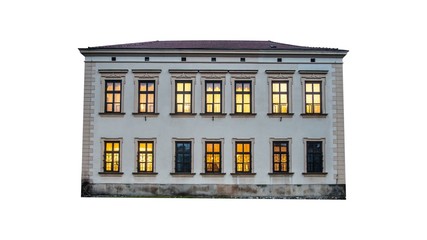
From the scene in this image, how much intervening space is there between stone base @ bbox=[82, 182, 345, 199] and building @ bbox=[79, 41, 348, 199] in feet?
0.16

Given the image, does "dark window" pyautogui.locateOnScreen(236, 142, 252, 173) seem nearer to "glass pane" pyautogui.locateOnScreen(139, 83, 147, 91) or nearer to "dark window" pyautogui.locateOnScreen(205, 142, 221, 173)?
"dark window" pyautogui.locateOnScreen(205, 142, 221, 173)

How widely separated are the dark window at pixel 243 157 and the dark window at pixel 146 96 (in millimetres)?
4846

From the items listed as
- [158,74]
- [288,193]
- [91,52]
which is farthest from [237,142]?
[91,52]

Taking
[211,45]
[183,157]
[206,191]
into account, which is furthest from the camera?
[211,45]

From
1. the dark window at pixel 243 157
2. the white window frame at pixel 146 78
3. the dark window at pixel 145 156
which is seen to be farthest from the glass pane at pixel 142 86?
the dark window at pixel 243 157

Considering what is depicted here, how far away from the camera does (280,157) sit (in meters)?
27.6

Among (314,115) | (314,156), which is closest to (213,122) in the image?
(314,115)

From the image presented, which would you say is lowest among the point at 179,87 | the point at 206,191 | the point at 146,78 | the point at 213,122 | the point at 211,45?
the point at 206,191

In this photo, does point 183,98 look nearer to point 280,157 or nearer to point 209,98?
point 209,98

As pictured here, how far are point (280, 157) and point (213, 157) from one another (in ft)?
11.1

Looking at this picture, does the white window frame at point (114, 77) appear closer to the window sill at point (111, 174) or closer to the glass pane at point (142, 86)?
the glass pane at point (142, 86)

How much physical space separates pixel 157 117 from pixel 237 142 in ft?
14.0

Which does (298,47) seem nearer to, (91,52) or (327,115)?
(327,115)

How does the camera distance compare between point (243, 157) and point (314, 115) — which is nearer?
point (243, 157)
